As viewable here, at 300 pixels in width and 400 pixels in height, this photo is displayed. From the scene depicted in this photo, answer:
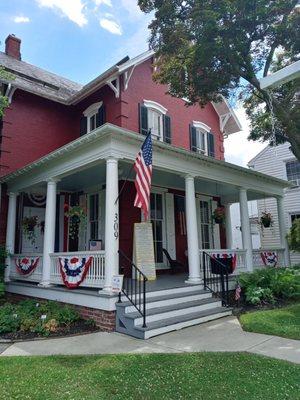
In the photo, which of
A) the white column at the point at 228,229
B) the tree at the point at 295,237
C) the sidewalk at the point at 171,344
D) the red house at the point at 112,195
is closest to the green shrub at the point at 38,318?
the red house at the point at 112,195

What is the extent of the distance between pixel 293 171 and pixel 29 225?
48.2 feet

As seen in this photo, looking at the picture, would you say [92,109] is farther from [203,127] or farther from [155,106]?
[203,127]

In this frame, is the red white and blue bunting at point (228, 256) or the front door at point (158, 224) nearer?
the red white and blue bunting at point (228, 256)

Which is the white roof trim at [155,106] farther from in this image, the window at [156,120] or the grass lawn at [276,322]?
the grass lawn at [276,322]

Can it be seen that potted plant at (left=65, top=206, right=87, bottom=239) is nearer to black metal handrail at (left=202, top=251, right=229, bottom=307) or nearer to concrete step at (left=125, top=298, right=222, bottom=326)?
black metal handrail at (left=202, top=251, right=229, bottom=307)

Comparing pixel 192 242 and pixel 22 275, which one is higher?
pixel 192 242

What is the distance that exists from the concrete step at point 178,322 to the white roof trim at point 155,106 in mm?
7205

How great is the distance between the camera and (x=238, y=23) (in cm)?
830

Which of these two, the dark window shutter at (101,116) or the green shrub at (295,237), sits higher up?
the dark window shutter at (101,116)

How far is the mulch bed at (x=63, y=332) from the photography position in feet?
21.9

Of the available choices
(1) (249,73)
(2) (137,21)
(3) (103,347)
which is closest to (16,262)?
(3) (103,347)

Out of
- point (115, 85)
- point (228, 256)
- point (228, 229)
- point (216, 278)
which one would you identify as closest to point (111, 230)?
point (216, 278)

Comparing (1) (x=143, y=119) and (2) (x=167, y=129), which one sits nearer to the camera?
(1) (x=143, y=119)

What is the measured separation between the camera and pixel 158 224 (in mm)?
11930
